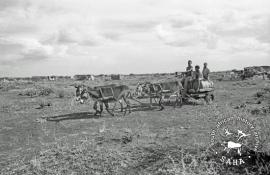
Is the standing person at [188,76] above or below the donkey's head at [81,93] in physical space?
above

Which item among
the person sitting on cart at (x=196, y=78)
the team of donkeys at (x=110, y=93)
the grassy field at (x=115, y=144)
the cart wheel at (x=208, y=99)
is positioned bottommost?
the grassy field at (x=115, y=144)

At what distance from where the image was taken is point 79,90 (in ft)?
52.1

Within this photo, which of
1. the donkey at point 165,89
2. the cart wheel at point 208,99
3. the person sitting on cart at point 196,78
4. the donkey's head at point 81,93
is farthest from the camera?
the cart wheel at point 208,99

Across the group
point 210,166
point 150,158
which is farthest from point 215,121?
point 210,166

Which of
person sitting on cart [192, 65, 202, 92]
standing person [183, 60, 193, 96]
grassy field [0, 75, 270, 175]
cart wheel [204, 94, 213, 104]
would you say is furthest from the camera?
cart wheel [204, 94, 213, 104]

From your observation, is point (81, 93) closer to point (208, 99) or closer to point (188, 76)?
point (188, 76)

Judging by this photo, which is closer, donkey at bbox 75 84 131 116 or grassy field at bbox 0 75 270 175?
grassy field at bbox 0 75 270 175

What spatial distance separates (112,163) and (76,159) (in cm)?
101

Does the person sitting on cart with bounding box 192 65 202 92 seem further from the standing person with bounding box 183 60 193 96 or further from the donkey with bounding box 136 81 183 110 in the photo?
the donkey with bounding box 136 81 183 110

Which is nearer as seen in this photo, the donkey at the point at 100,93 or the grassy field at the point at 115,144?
the grassy field at the point at 115,144

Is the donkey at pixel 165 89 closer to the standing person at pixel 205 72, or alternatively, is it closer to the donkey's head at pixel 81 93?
the standing person at pixel 205 72

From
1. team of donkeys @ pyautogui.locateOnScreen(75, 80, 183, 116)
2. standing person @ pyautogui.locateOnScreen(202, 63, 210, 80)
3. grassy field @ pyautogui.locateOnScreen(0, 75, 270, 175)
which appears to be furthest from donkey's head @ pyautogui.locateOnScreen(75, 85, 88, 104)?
standing person @ pyautogui.locateOnScreen(202, 63, 210, 80)

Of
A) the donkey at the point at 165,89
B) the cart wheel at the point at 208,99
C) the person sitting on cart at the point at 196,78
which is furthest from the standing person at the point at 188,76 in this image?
the cart wheel at the point at 208,99

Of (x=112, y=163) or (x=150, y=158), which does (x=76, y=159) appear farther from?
(x=150, y=158)
